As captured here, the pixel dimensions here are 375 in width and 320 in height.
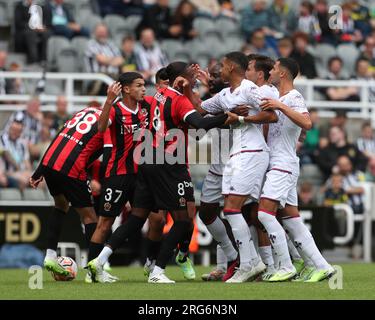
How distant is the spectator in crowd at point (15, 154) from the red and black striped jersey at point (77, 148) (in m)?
5.50

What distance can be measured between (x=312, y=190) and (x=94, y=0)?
579cm

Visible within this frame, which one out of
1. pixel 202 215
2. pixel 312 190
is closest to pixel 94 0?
pixel 312 190

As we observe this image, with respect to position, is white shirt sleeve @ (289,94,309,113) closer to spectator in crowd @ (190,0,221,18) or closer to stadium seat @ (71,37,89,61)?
stadium seat @ (71,37,89,61)

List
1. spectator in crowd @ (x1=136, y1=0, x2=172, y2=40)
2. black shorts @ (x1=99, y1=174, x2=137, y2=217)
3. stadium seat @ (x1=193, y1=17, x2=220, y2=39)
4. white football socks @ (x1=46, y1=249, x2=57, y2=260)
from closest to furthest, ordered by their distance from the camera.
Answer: black shorts @ (x1=99, y1=174, x2=137, y2=217)
white football socks @ (x1=46, y1=249, x2=57, y2=260)
spectator in crowd @ (x1=136, y1=0, x2=172, y2=40)
stadium seat @ (x1=193, y1=17, x2=220, y2=39)

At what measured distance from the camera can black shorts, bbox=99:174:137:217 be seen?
1213 centimetres

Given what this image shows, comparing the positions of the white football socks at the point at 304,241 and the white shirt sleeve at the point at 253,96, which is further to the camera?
the white football socks at the point at 304,241

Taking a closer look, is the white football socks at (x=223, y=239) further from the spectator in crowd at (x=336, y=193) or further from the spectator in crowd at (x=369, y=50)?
the spectator in crowd at (x=369, y=50)

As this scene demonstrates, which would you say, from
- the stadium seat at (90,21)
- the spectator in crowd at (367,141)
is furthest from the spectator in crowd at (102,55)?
the spectator in crowd at (367,141)

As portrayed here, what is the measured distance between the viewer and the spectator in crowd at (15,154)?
18.2m

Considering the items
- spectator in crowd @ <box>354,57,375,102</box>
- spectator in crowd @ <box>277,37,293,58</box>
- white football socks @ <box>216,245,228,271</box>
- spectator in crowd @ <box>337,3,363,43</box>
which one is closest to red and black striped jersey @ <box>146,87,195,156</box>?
white football socks @ <box>216,245,228,271</box>

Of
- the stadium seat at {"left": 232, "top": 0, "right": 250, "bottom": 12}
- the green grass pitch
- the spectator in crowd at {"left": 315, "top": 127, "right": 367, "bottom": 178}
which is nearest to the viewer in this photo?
the green grass pitch

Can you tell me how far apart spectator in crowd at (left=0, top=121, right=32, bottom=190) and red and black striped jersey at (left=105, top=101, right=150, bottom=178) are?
6.12 meters

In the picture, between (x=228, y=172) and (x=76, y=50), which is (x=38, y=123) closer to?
(x=76, y=50)

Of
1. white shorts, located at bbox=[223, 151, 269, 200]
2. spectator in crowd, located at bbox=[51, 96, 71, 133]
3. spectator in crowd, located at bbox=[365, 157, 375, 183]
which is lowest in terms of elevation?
spectator in crowd, located at bbox=[365, 157, 375, 183]
